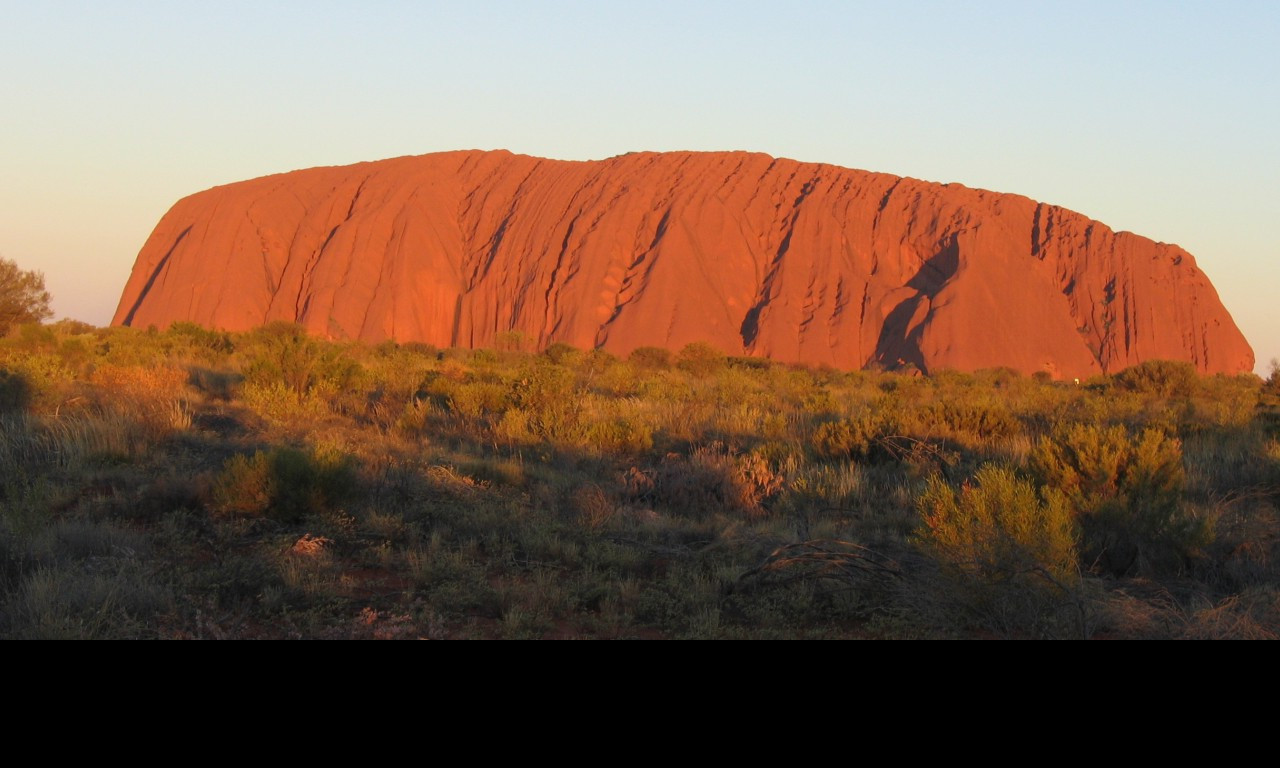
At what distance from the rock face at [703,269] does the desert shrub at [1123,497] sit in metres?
42.4

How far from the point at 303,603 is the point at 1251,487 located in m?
8.08

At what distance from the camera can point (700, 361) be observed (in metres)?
32.1

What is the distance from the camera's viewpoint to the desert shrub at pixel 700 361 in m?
30.0

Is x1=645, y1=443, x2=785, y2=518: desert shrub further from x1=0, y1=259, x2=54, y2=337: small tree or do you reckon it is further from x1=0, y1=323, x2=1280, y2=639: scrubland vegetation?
x1=0, y1=259, x2=54, y2=337: small tree

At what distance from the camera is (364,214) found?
200ft

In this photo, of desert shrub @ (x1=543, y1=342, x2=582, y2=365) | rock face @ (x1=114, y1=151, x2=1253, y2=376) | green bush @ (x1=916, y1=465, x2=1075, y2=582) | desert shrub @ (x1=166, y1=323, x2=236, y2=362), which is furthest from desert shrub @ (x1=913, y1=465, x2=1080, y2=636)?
rock face @ (x1=114, y1=151, x2=1253, y2=376)

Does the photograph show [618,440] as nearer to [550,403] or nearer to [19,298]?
[550,403]

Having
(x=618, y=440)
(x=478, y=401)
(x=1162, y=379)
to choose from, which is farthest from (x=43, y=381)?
(x=1162, y=379)

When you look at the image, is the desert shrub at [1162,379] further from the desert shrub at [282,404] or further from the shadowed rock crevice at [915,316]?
the shadowed rock crevice at [915,316]

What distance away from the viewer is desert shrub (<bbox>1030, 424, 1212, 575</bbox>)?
5891 mm

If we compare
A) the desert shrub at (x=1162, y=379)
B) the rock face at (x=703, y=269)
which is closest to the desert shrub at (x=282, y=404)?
the desert shrub at (x=1162, y=379)

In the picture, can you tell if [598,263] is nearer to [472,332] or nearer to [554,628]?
[472,332]
